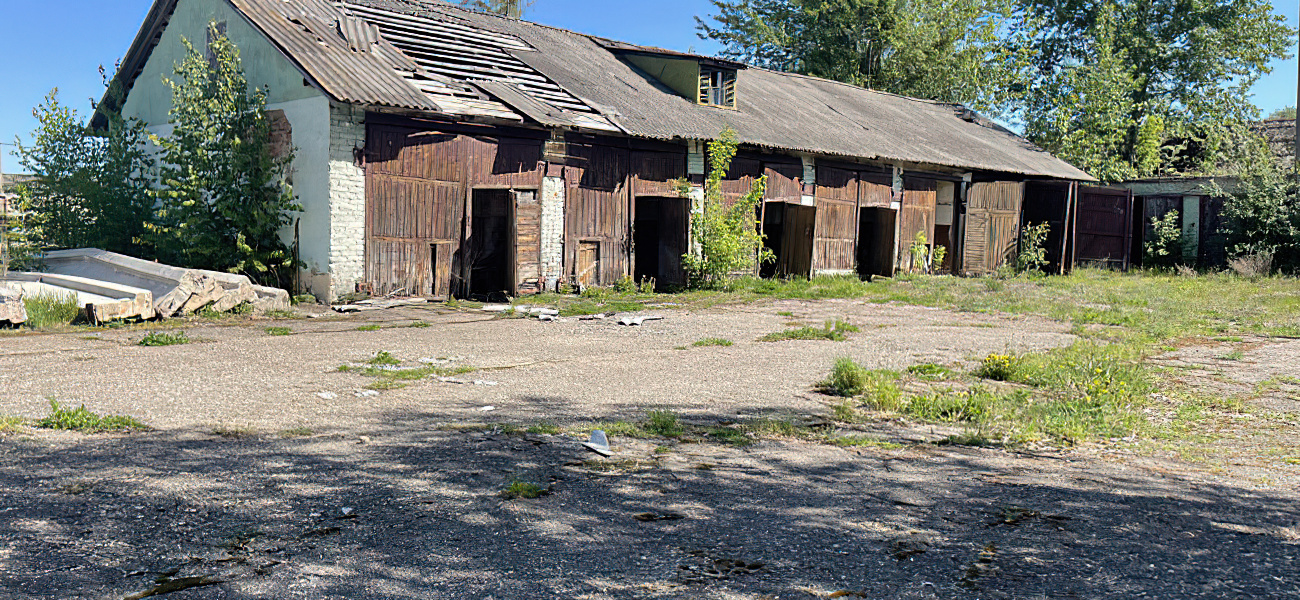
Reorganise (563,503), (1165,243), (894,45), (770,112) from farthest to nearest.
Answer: (894,45) < (1165,243) < (770,112) < (563,503)

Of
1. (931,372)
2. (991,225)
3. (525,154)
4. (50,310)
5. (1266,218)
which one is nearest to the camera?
(931,372)

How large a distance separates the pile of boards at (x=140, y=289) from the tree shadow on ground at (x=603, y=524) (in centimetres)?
644

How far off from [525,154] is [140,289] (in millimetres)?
5959

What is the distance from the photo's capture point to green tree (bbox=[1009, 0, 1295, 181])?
33.1 m

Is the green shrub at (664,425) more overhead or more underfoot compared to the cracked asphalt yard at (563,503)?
more overhead

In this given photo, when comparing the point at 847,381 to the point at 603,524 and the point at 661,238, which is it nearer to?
the point at 603,524

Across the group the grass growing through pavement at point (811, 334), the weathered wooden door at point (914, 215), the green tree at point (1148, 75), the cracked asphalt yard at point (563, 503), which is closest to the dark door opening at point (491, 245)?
the grass growing through pavement at point (811, 334)

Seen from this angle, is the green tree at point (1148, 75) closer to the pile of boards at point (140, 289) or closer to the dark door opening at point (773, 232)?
the dark door opening at point (773, 232)

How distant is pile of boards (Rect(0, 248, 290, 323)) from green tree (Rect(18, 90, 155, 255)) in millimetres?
2413

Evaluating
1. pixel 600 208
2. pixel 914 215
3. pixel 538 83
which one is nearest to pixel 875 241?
pixel 914 215

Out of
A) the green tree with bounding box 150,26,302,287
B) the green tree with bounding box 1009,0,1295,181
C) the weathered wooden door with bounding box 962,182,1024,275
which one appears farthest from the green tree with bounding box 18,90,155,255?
the green tree with bounding box 1009,0,1295,181

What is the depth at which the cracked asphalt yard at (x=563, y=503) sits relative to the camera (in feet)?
11.7

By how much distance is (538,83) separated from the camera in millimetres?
17031

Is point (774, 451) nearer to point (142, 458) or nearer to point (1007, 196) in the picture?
point (142, 458)
